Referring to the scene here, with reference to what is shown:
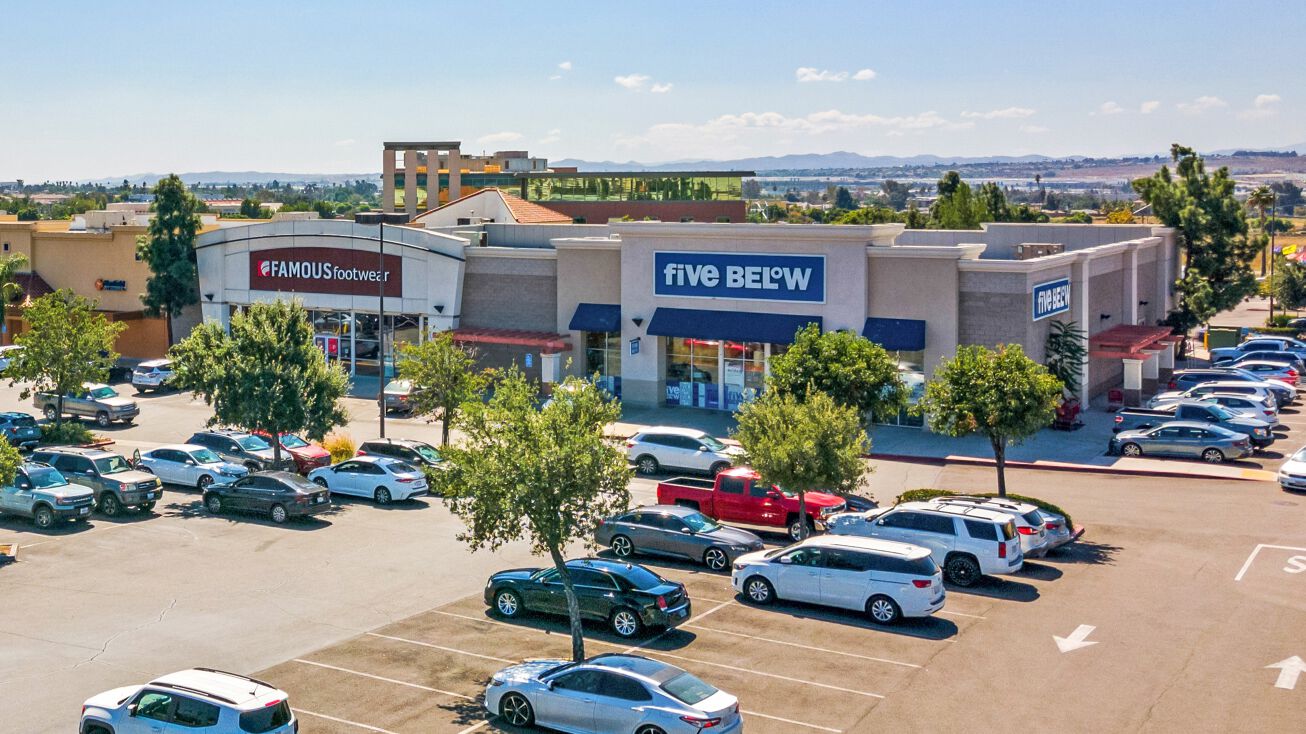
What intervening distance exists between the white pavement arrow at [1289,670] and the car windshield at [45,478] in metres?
28.8

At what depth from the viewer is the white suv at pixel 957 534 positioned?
27.1 m

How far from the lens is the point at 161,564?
2953cm

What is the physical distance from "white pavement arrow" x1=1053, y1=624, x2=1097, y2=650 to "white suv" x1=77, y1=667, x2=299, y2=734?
1304cm

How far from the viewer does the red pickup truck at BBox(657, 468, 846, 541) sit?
31859 mm

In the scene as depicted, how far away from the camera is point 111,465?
3550 centimetres

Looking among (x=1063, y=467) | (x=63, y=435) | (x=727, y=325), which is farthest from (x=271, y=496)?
(x=1063, y=467)

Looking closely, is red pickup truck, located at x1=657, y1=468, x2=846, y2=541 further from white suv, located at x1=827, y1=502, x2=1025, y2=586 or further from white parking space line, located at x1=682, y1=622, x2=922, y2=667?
white parking space line, located at x1=682, y1=622, x2=922, y2=667

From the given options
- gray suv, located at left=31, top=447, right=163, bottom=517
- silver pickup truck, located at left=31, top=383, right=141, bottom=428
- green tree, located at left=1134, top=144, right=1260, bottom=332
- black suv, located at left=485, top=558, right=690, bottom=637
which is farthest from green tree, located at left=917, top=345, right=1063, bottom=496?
green tree, located at left=1134, top=144, right=1260, bottom=332

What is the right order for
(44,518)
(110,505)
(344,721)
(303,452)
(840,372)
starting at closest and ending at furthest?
1. (344,721)
2. (44,518)
3. (840,372)
4. (110,505)
5. (303,452)

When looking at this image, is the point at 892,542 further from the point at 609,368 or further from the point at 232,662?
the point at 609,368

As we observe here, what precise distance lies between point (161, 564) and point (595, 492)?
43.3 ft

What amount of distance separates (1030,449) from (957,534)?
1610 centimetres

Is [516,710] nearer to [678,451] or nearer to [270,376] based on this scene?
[678,451]

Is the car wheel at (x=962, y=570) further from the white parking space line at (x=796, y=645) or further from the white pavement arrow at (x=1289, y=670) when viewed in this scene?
the white pavement arrow at (x=1289, y=670)
